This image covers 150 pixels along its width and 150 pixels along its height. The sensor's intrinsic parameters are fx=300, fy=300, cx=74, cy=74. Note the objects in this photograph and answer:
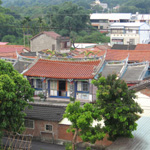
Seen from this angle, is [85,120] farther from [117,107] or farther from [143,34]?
[143,34]

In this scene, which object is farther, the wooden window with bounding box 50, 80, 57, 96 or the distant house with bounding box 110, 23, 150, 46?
the distant house with bounding box 110, 23, 150, 46

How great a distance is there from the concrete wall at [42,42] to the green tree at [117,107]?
32182mm

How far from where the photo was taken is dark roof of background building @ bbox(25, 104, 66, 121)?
18828 millimetres

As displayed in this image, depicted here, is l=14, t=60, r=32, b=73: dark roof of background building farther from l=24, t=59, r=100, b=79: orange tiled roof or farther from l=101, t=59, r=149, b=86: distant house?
l=101, t=59, r=149, b=86: distant house

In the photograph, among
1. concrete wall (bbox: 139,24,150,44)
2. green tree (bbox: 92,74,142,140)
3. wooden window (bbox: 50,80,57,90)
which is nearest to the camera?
green tree (bbox: 92,74,142,140)

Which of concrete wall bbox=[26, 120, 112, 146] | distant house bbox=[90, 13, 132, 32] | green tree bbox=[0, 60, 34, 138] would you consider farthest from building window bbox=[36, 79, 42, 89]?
distant house bbox=[90, 13, 132, 32]

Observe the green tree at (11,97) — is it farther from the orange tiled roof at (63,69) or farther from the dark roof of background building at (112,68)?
the dark roof of background building at (112,68)

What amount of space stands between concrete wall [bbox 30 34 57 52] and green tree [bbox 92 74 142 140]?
32.2 m

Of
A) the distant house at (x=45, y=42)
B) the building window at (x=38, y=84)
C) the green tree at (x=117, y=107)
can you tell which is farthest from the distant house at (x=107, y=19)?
the green tree at (x=117, y=107)

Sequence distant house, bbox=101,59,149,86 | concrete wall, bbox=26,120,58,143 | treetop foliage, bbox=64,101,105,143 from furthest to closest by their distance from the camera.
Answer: distant house, bbox=101,59,149,86
concrete wall, bbox=26,120,58,143
treetop foliage, bbox=64,101,105,143

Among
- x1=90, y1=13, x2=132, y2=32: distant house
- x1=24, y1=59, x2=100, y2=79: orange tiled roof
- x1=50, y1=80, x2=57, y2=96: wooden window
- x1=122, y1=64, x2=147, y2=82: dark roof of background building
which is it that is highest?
x1=90, y1=13, x2=132, y2=32: distant house

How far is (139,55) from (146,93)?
1612 centimetres

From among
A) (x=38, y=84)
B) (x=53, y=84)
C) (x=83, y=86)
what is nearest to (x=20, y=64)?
(x=38, y=84)

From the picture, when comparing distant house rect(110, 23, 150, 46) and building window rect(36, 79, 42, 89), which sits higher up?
distant house rect(110, 23, 150, 46)
